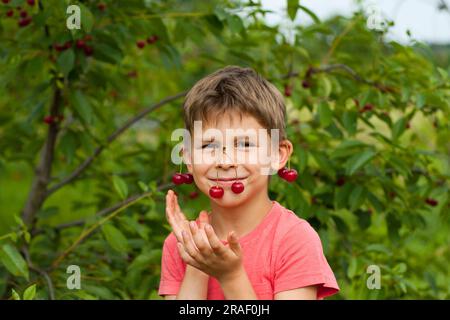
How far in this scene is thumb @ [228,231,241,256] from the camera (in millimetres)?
1535

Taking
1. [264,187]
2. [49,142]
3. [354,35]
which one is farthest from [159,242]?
[264,187]

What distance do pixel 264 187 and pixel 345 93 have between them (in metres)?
1.48

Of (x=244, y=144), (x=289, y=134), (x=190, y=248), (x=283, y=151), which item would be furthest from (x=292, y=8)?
(x=190, y=248)

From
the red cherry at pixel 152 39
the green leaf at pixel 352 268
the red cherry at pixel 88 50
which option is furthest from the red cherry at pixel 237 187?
the red cherry at pixel 152 39

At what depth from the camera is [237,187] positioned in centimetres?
169

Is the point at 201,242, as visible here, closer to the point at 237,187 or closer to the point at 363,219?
the point at 237,187

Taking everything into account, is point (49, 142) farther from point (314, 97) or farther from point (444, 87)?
point (444, 87)

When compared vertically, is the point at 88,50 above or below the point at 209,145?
above

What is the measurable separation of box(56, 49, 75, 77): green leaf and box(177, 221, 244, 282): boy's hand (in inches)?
59.0

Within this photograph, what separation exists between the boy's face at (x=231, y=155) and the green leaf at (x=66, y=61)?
1.30 meters

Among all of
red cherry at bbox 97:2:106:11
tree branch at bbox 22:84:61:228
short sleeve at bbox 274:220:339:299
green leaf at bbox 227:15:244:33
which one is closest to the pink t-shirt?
short sleeve at bbox 274:220:339:299

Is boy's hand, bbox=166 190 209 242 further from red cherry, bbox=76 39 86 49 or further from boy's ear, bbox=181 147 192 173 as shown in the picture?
red cherry, bbox=76 39 86 49

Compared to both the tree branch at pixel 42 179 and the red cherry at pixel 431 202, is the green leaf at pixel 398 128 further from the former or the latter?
the tree branch at pixel 42 179

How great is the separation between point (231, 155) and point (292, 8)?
141 centimetres
